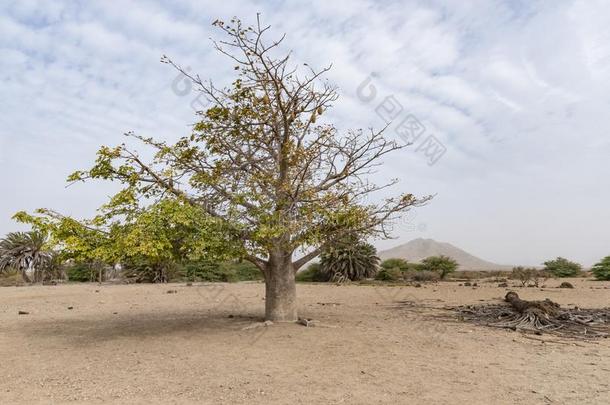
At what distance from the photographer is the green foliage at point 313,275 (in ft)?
104

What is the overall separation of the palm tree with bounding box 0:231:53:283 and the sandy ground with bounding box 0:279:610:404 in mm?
16676

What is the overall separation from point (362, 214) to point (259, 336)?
3.19 m

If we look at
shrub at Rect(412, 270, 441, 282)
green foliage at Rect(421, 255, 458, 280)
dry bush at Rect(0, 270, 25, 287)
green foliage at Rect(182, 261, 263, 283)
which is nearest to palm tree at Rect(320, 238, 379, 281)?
shrub at Rect(412, 270, 441, 282)

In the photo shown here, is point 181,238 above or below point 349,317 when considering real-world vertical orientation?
above

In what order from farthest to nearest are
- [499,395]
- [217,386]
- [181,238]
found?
[181,238] → [217,386] → [499,395]

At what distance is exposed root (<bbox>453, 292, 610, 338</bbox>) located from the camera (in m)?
10.1

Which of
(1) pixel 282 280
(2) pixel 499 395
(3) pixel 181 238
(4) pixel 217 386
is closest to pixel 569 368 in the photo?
(2) pixel 499 395

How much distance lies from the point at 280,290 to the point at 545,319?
5847 mm

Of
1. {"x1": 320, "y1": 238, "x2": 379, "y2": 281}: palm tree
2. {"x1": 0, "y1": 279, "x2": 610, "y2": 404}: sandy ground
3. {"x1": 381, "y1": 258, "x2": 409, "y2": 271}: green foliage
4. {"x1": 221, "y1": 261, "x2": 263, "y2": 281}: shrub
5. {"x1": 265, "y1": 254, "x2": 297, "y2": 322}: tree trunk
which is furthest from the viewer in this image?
{"x1": 221, "y1": 261, "x2": 263, "y2": 281}: shrub

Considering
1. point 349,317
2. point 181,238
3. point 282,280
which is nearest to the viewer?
point 181,238

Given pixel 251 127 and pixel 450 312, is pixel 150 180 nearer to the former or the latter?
pixel 251 127

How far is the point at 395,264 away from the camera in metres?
33.8

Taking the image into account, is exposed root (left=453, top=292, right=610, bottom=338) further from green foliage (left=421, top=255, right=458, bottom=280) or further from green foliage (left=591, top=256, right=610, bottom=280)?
green foliage (left=421, top=255, right=458, bottom=280)

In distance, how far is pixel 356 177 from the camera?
36.0 feet
